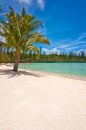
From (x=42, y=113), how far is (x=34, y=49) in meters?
10.3

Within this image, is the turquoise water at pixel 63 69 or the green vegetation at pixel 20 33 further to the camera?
the turquoise water at pixel 63 69

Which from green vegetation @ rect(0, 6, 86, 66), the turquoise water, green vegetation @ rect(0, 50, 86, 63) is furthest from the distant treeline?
green vegetation @ rect(0, 6, 86, 66)

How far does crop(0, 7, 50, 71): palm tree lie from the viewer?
12.6 m

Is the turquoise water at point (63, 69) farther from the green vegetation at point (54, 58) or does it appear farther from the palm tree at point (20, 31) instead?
the green vegetation at point (54, 58)

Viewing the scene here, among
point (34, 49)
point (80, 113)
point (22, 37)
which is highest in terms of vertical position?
point (22, 37)

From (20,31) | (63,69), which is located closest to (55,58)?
(63,69)

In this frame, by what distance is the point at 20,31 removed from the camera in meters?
13.1

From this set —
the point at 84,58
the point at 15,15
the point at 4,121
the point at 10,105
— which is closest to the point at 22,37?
the point at 15,15

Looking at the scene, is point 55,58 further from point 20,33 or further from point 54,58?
point 20,33

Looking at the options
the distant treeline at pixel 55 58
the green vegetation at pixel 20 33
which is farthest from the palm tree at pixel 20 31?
the distant treeline at pixel 55 58

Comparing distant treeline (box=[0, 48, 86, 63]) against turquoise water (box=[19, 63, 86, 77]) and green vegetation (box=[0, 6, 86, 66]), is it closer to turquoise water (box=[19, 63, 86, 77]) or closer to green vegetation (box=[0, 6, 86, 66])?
turquoise water (box=[19, 63, 86, 77])

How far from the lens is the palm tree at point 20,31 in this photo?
41.4 feet

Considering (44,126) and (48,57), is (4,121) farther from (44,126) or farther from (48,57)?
(48,57)

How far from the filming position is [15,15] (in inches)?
517
